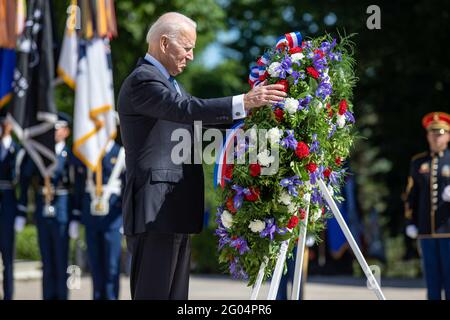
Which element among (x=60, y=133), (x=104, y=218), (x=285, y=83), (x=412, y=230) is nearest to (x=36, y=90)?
(x=60, y=133)

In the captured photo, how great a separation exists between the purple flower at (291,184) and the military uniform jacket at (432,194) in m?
4.55

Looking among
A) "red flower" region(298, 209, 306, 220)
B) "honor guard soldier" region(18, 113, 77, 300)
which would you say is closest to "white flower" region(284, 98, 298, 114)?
"red flower" region(298, 209, 306, 220)

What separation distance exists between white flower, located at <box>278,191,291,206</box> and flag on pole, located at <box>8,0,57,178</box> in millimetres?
5908

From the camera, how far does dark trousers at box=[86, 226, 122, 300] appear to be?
30.9 ft

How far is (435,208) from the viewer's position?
912 cm

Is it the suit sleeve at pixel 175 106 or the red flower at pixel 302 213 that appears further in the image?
the red flower at pixel 302 213

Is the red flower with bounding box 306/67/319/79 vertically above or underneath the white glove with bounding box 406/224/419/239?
above

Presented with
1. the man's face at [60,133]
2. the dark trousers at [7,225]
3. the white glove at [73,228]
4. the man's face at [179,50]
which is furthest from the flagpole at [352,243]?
the dark trousers at [7,225]

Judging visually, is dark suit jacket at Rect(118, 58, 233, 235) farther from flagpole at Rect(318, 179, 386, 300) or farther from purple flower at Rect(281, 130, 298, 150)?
flagpole at Rect(318, 179, 386, 300)

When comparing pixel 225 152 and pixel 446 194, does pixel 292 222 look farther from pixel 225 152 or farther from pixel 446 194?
pixel 446 194

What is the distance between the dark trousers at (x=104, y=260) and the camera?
30.9 feet

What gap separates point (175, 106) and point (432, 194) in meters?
5.29

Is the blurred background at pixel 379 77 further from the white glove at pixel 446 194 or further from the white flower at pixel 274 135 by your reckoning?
the white flower at pixel 274 135
